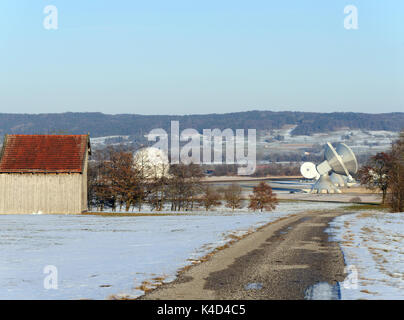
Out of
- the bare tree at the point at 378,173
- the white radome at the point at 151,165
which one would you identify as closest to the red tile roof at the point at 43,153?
the white radome at the point at 151,165

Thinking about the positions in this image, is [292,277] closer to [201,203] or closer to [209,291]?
[209,291]

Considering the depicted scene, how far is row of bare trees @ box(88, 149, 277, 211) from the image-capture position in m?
67.8

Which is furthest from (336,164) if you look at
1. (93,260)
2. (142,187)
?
(93,260)

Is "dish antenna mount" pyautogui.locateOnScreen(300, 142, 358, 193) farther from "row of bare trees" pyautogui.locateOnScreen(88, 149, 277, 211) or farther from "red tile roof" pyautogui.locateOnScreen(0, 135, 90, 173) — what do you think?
"red tile roof" pyautogui.locateOnScreen(0, 135, 90, 173)

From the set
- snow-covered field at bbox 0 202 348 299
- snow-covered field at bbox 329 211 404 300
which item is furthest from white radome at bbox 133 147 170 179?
snow-covered field at bbox 329 211 404 300

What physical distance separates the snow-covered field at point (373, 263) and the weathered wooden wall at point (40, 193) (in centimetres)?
2925

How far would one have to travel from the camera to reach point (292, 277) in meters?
12.9

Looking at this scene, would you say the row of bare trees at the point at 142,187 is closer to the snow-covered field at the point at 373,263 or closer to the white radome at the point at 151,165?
the white radome at the point at 151,165

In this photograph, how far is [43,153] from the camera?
4981 cm

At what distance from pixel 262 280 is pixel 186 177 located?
69.4 meters

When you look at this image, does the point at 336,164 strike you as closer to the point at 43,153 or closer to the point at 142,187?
the point at 142,187

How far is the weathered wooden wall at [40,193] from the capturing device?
4753 cm
